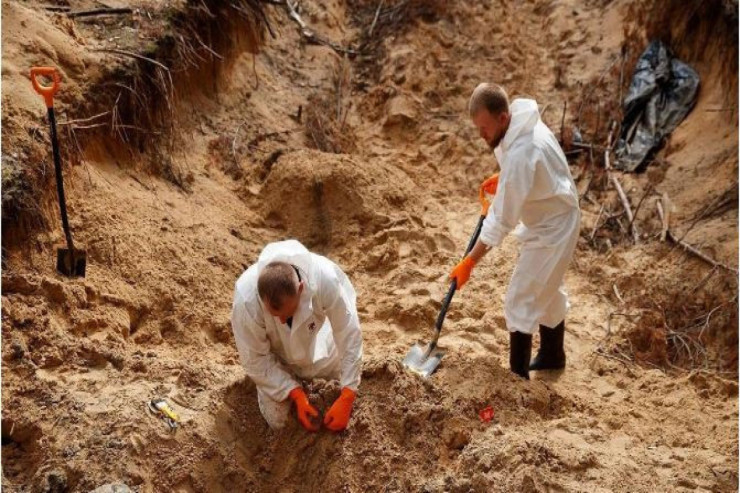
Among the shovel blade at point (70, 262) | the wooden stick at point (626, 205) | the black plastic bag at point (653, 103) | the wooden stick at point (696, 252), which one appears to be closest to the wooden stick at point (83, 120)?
the shovel blade at point (70, 262)

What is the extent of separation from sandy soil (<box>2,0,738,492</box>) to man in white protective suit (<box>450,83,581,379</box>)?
336 mm

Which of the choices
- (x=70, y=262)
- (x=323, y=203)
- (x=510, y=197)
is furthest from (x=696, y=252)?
(x=70, y=262)

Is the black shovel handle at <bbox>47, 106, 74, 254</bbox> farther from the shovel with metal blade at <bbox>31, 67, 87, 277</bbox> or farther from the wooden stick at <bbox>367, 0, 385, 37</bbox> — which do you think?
the wooden stick at <bbox>367, 0, 385, 37</bbox>

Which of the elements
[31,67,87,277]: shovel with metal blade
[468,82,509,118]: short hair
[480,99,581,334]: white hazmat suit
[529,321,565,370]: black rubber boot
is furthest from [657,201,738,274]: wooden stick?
[31,67,87,277]: shovel with metal blade

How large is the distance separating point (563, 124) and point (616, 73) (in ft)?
2.27

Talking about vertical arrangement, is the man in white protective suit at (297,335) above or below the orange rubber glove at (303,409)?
above

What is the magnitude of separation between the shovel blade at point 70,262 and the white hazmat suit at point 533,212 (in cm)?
198

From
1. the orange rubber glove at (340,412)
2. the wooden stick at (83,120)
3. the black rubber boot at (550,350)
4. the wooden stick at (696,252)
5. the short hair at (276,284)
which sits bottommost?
the black rubber boot at (550,350)

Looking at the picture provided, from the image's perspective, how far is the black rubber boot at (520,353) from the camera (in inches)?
151

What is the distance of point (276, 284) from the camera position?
111 inches

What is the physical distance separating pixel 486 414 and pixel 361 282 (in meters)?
1.57

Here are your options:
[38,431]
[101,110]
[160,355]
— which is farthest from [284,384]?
[101,110]

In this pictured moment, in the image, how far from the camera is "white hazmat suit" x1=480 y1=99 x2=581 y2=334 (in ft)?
11.5

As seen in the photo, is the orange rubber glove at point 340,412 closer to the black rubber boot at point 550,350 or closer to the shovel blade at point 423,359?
the shovel blade at point 423,359
